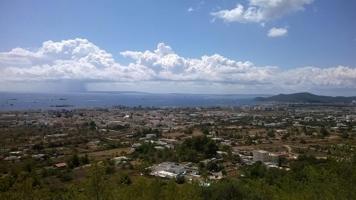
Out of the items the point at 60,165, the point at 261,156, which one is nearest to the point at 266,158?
the point at 261,156

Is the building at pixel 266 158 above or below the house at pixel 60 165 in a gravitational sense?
above

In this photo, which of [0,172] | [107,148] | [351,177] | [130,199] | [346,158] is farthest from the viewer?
[107,148]

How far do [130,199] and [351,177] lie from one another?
10.3m

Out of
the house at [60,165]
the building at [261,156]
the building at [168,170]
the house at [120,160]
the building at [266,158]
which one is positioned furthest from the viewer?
the building at [261,156]

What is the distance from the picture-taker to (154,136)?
6744 centimetres

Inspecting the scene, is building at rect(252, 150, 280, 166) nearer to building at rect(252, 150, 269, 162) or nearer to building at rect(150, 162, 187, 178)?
building at rect(252, 150, 269, 162)

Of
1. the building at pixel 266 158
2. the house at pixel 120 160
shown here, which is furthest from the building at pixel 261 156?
the house at pixel 120 160

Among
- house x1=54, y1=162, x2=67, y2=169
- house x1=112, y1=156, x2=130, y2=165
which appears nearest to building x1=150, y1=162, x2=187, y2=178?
house x1=112, y1=156, x2=130, y2=165

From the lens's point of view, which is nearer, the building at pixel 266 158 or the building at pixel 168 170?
the building at pixel 168 170

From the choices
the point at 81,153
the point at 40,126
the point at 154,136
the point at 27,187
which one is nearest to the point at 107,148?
the point at 81,153

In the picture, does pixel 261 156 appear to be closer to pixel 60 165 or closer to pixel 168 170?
pixel 168 170

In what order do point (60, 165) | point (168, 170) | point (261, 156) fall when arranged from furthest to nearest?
point (261, 156), point (60, 165), point (168, 170)

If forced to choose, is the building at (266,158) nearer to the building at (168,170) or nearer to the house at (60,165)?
the building at (168,170)

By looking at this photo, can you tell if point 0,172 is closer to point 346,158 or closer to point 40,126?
point 346,158
